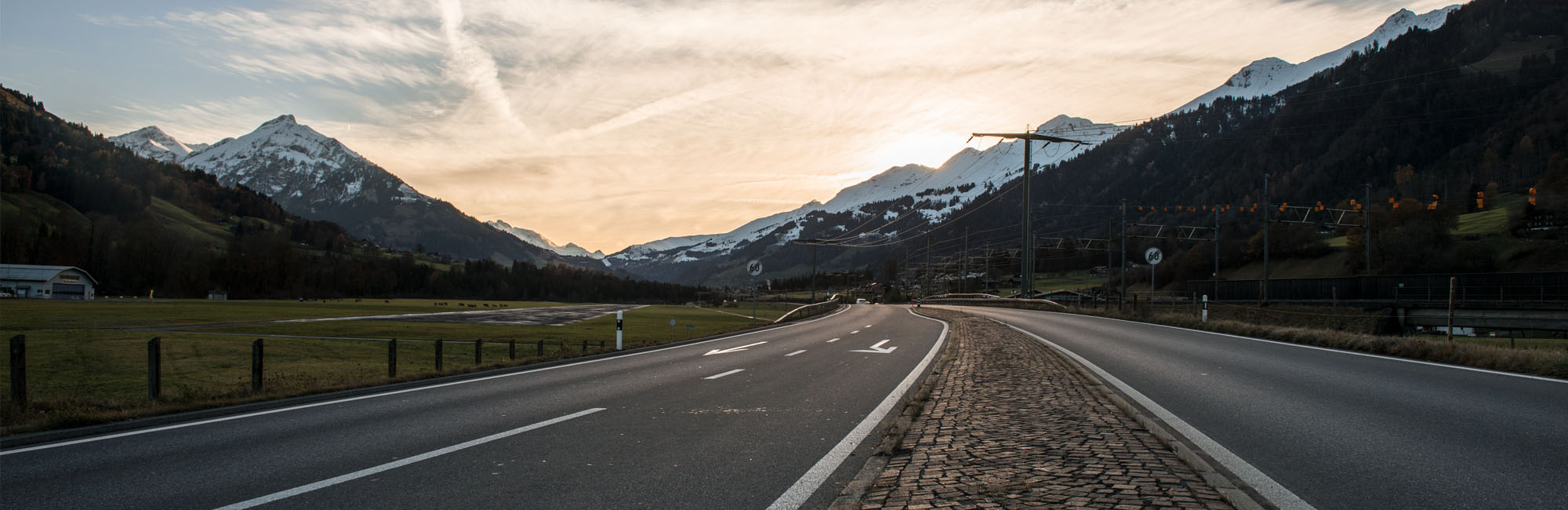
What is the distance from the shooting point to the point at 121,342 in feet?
99.5

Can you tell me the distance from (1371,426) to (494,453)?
320 inches

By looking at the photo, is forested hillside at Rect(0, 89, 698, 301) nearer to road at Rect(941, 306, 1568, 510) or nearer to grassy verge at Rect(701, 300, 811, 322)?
grassy verge at Rect(701, 300, 811, 322)

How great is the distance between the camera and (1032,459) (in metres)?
5.63

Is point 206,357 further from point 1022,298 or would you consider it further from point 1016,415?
point 1022,298

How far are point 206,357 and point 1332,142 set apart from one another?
216 meters

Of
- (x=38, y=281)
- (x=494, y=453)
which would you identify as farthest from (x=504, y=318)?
(x=38, y=281)

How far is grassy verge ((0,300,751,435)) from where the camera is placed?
9.62 m

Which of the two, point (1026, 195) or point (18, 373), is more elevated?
point (1026, 195)

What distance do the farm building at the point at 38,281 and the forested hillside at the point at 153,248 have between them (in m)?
10.8

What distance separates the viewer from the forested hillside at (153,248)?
114938 millimetres

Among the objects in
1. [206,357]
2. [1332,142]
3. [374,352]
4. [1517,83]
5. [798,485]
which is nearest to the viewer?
[798,485]

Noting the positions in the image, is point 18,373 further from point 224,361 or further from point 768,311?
point 768,311

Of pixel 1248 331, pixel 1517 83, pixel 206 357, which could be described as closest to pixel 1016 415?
pixel 1248 331

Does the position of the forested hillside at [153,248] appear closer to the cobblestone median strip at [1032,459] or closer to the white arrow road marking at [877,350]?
the white arrow road marking at [877,350]
